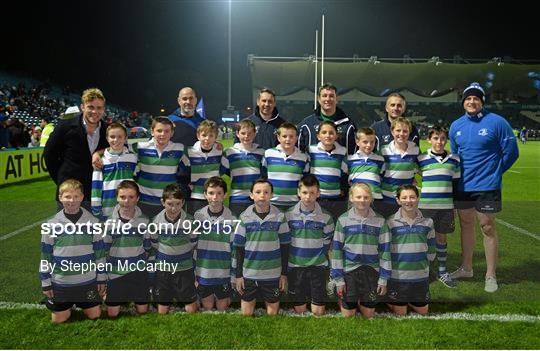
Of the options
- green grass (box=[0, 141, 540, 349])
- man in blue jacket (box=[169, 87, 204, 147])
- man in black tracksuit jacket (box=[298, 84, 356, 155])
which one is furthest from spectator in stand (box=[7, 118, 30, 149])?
man in black tracksuit jacket (box=[298, 84, 356, 155])

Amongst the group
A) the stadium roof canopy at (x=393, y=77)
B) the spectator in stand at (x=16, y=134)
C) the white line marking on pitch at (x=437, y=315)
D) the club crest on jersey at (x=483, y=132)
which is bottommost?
the white line marking on pitch at (x=437, y=315)

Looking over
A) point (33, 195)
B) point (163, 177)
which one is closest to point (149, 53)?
point (33, 195)

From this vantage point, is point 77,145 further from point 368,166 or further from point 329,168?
point 368,166

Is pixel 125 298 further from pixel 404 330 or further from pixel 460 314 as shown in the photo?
pixel 460 314

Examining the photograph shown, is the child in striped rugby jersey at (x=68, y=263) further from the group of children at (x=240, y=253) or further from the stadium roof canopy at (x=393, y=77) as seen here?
the stadium roof canopy at (x=393, y=77)

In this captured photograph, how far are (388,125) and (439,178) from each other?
81cm

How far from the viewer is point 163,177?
14.5ft

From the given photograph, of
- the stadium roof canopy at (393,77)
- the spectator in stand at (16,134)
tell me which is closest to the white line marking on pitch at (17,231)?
the spectator in stand at (16,134)

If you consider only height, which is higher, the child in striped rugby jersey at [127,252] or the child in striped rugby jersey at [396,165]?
the child in striped rugby jersey at [396,165]

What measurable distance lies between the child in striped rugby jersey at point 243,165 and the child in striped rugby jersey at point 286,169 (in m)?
0.17

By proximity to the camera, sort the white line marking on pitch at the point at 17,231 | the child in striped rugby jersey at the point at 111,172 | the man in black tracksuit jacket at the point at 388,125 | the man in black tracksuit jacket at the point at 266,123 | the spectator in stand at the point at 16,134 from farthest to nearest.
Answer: the spectator in stand at the point at 16,134 → the white line marking on pitch at the point at 17,231 → the man in black tracksuit jacket at the point at 266,123 → the man in black tracksuit jacket at the point at 388,125 → the child in striped rugby jersey at the point at 111,172

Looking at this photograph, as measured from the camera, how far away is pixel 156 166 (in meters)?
4.41

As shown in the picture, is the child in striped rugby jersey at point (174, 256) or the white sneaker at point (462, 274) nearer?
the child in striped rugby jersey at point (174, 256)

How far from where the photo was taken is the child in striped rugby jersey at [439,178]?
461 centimetres
